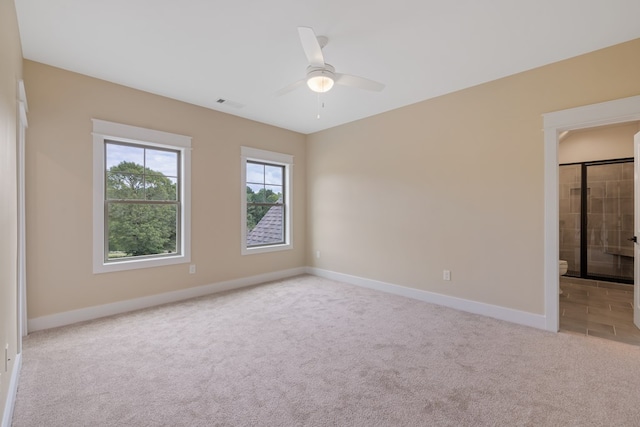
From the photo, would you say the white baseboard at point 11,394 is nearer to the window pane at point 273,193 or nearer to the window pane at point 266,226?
the window pane at point 266,226

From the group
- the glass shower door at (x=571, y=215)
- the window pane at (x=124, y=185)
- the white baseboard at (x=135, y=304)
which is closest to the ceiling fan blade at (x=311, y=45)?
the window pane at (x=124, y=185)

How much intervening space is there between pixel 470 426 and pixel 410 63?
297 cm

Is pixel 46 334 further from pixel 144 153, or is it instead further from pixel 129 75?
pixel 129 75

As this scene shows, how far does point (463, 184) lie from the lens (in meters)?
3.58

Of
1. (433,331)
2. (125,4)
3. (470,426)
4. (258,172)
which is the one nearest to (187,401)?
(470,426)

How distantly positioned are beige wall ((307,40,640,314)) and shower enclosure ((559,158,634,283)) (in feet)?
10.9

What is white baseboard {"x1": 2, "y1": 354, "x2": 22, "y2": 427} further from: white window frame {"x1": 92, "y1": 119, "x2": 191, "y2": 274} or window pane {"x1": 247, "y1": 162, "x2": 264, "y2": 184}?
window pane {"x1": 247, "y1": 162, "x2": 264, "y2": 184}

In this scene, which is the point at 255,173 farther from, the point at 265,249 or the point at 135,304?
the point at 135,304

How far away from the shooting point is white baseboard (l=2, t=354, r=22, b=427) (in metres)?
1.62

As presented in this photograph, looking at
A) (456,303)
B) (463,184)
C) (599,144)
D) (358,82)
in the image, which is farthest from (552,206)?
(599,144)

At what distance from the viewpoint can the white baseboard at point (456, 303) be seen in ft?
10.1

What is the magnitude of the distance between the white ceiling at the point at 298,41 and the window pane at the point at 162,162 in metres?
0.79

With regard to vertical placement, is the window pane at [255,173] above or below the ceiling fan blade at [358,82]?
below

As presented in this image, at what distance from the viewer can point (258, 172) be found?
499 cm
